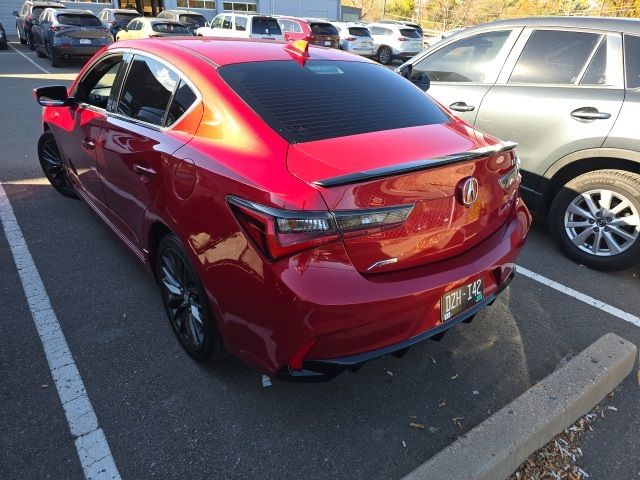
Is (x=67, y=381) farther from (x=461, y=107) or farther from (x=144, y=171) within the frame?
(x=461, y=107)

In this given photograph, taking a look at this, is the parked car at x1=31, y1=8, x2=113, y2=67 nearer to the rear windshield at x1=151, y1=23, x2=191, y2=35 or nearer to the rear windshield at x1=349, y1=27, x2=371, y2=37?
the rear windshield at x1=151, y1=23, x2=191, y2=35

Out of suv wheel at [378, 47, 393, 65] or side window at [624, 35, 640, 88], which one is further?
suv wheel at [378, 47, 393, 65]

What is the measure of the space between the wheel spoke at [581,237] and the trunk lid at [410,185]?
183cm

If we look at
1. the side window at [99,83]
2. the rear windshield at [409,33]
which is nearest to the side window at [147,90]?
the side window at [99,83]

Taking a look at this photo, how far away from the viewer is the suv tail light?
5.95ft

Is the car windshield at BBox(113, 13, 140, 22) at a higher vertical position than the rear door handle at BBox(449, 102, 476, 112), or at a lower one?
higher

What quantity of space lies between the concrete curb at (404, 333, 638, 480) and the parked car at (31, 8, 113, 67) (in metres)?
16.0

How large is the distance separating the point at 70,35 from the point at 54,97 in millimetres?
12768

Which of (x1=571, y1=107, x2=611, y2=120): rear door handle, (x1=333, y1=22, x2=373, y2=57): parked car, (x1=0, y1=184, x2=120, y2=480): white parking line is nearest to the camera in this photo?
(x1=0, y1=184, x2=120, y2=480): white parking line

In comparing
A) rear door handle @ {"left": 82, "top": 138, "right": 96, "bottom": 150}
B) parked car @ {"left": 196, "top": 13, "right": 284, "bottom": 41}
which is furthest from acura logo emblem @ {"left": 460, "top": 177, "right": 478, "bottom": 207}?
parked car @ {"left": 196, "top": 13, "right": 284, "bottom": 41}

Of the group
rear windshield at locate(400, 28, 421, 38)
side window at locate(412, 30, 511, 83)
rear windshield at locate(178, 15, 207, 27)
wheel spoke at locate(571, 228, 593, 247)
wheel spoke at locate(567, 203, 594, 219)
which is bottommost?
wheel spoke at locate(571, 228, 593, 247)

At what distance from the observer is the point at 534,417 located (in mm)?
2234

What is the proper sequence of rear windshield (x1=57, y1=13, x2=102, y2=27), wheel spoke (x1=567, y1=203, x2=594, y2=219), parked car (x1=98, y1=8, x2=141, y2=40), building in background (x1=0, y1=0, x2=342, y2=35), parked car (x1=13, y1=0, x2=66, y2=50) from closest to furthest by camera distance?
wheel spoke (x1=567, y1=203, x2=594, y2=219) → rear windshield (x1=57, y1=13, x2=102, y2=27) → parked car (x1=13, y1=0, x2=66, y2=50) → parked car (x1=98, y1=8, x2=141, y2=40) → building in background (x1=0, y1=0, x2=342, y2=35)

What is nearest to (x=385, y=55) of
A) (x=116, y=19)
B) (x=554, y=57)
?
(x=116, y=19)
